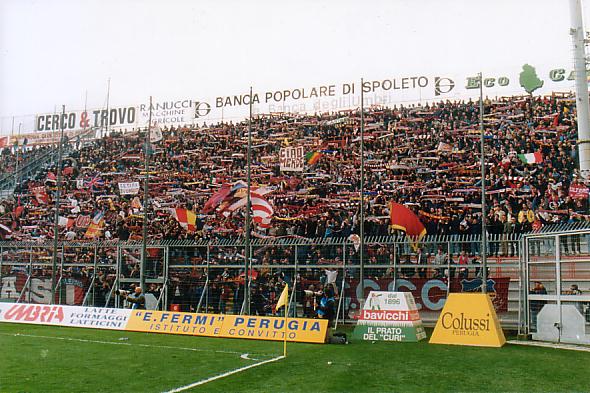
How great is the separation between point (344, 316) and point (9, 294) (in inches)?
626

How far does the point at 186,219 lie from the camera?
30.6 metres

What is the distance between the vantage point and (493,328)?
16125mm

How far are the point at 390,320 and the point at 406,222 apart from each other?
8.33 m

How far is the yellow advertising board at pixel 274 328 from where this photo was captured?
653 inches

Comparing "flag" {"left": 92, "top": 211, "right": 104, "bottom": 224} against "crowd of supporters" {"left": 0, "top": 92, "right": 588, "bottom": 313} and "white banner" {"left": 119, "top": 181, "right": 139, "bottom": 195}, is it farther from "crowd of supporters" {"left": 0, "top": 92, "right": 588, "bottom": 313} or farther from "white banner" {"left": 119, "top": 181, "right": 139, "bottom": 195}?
"white banner" {"left": 119, "top": 181, "right": 139, "bottom": 195}

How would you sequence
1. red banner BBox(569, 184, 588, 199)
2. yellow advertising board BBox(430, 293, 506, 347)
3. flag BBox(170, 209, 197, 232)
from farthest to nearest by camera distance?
1. flag BBox(170, 209, 197, 232)
2. red banner BBox(569, 184, 588, 199)
3. yellow advertising board BBox(430, 293, 506, 347)

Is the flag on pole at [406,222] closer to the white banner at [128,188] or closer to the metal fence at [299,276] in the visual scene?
the metal fence at [299,276]

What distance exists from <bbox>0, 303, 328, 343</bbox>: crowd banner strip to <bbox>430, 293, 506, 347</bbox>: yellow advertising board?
3.34m

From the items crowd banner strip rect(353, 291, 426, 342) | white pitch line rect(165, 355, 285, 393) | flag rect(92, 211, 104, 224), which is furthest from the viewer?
flag rect(92, 211, 104, 224)

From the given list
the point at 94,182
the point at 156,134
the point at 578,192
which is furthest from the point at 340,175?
the point at 94,182

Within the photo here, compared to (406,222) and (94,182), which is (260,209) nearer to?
(406,222)

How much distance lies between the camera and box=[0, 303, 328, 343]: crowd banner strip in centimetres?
1686

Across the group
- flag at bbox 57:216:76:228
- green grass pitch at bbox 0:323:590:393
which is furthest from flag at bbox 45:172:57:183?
green grass pitch at bbox 0:323:590:393

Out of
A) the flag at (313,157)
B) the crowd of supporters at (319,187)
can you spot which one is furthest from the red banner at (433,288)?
the flag at (313,157)
